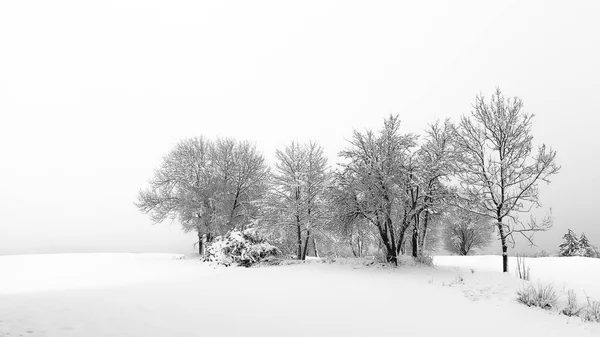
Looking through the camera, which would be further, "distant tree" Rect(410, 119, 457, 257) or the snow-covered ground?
"distant tree" Rect(410, 119, 457, 257)

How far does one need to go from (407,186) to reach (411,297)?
7.72 m

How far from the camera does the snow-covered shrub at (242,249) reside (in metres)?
20.6

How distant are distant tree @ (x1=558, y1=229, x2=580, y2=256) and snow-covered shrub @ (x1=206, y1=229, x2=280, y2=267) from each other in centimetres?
3151

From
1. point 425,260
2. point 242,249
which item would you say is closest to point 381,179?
point 425,260

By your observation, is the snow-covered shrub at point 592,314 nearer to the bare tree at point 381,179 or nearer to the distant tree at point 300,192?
the bare tree at point 381,179

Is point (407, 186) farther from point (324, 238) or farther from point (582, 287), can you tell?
point (582, 287)

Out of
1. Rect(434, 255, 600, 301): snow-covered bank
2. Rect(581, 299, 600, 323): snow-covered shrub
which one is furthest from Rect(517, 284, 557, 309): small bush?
Rect(434, 255, 600, 301): snow-covered bank

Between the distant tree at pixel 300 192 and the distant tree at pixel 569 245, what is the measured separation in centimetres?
2932

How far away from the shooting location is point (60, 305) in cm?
750

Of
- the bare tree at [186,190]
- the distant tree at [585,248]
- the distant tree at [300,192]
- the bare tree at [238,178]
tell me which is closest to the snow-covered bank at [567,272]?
the distant tree at [300,192]

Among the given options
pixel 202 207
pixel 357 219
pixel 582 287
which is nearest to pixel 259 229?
pixel 357 219

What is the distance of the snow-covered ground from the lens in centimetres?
657

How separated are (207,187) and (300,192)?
36.9 ft

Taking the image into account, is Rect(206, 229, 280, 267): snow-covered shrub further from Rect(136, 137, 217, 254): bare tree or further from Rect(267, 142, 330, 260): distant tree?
Rect(136, 137, 217, 254): bare tree
